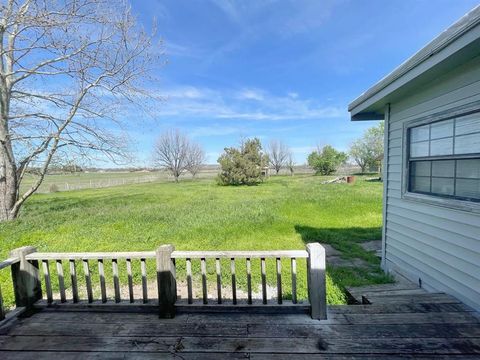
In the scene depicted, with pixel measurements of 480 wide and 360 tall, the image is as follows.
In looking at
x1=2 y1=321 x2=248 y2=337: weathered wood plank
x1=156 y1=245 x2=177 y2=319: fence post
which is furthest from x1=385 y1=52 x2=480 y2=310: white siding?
x1=156 y1=245 x2=177 y2=319: fence post

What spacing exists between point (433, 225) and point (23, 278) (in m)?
4.69

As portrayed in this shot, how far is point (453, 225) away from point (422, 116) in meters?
1.44

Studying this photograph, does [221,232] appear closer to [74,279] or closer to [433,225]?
[74,279]

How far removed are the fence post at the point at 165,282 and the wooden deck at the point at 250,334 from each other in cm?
9

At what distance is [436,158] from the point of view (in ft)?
9.93

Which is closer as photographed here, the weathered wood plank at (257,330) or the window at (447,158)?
the weathered wood plank at (257,330)

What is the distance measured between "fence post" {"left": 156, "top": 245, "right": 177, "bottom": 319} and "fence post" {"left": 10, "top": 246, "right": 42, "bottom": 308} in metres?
1.40

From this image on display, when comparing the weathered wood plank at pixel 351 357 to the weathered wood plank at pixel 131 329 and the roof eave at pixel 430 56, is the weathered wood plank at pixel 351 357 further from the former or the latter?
the roof eave at pixel 430 56

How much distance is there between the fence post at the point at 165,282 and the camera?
231cm

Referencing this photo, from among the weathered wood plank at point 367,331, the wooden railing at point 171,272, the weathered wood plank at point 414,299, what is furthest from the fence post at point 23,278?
the weathered wood plank at point 414,299

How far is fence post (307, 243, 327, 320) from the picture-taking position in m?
2.23

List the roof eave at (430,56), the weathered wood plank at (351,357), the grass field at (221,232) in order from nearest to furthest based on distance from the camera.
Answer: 1. the weathered wood plank at (351,357)
2. the roof eave at (430,56)
3. the grass field at (221,232)

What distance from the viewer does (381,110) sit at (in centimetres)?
442

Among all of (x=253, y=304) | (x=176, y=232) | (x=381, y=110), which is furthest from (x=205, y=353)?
(x=176, y=232)
